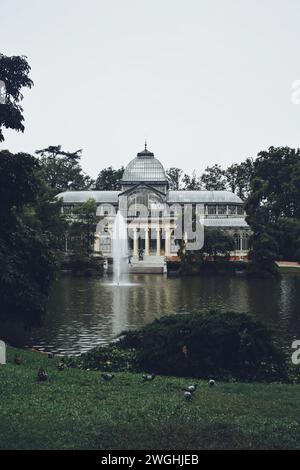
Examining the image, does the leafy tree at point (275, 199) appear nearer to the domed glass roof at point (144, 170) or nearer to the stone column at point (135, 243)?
the stone column at point (135, 243)

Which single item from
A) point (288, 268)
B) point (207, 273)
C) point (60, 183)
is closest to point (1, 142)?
point (207, 273)

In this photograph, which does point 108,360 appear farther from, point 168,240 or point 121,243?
point 168,240

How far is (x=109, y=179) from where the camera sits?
108 metres

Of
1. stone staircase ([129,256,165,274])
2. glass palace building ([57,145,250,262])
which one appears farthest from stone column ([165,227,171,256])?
stone staircase ([129,256,165,274])

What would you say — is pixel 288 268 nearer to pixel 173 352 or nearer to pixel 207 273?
pixel 207 273

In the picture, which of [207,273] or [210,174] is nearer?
[207,273]

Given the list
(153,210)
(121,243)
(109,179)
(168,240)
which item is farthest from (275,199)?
(109,179)

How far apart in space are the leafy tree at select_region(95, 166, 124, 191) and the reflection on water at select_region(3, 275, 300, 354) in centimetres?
5660

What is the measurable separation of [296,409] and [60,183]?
98.7 m

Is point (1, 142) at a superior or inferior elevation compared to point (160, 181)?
inferior

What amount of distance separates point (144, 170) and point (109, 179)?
78.6 feet

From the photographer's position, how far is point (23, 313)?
22.4 metres

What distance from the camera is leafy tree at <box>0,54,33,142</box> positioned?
2194cm

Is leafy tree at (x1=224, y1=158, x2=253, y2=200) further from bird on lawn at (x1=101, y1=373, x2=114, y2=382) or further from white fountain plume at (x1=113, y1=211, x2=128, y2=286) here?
bird on lawn at (x1=101, y1=373, x2=114, y2=382)
